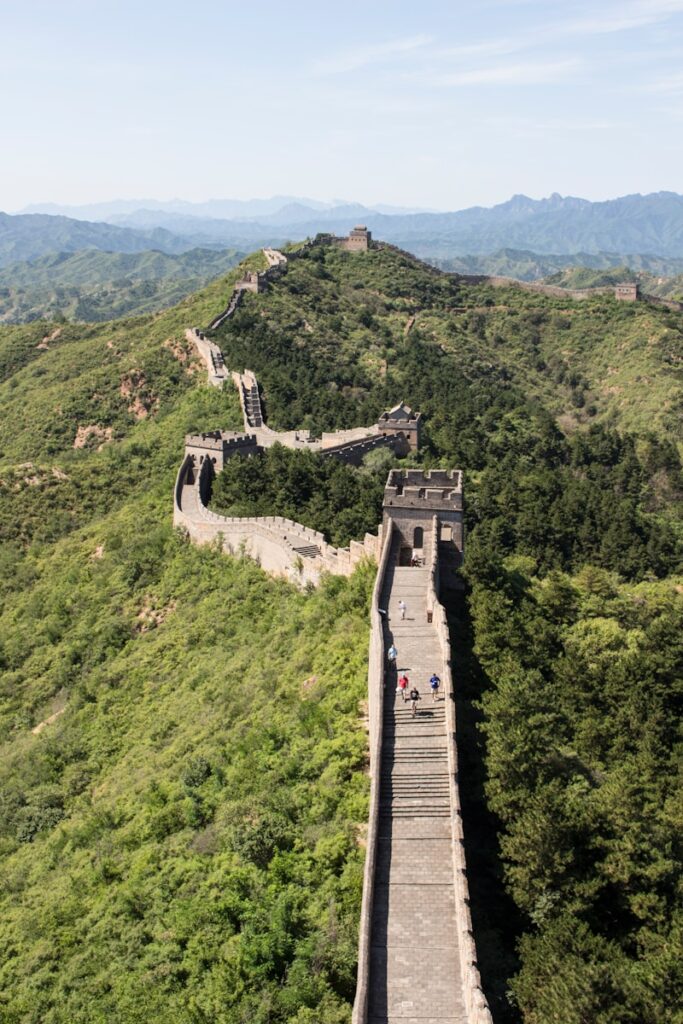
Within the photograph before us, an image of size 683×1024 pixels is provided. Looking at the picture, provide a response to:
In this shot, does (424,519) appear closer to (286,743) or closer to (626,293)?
(286,743)

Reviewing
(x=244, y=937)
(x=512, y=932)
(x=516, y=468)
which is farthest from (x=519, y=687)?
(x=516, y=468)

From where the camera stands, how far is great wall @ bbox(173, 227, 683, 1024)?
53.4 ft

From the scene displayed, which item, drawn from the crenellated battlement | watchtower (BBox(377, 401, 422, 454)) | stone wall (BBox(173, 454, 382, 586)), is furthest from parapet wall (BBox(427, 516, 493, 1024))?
watchtower (BBox(377, 401, 422, 454))

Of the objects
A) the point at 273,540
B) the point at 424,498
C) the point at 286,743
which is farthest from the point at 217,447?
the point at 286,743

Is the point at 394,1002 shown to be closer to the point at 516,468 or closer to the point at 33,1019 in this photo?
the point at 33,1019

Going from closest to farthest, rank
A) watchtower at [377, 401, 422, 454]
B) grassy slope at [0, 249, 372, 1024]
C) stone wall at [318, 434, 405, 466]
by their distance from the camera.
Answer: grassy slope at [0, 249, 372, 1024] → stone wall at [318, 434, 405, 466] → watchtower at [377, 401, 422, 454]

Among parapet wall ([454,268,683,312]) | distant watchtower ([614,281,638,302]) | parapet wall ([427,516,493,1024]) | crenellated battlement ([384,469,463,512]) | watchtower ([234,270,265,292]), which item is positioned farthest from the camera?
parapet wall ([454,268,683,312])

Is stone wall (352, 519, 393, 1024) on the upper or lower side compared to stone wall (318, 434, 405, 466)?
upper

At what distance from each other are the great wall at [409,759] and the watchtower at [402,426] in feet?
57.1

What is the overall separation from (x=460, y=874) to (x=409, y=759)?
3195 mm

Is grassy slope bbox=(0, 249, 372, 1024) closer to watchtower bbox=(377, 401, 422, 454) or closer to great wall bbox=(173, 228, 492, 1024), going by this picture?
great wall bbox=(173, 228, 492, 1024)

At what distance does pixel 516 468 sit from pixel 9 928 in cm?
4282

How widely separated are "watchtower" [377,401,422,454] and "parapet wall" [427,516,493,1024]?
32035 millimetres

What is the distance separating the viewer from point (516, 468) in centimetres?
6116
